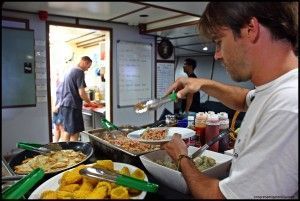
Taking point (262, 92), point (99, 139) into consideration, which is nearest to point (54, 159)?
point (99, 139)

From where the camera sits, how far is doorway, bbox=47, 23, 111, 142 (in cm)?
65

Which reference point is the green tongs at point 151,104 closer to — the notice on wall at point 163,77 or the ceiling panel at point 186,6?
the notice on wall at point 163,77

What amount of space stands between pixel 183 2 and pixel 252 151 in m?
0.33

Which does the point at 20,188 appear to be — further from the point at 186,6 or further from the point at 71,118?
the point at 186,6

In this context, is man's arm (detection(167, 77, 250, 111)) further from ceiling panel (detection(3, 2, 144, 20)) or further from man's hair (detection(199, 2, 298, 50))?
ceiling panel (detection(3, 2, 144, 20))

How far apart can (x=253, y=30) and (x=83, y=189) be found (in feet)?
1.81

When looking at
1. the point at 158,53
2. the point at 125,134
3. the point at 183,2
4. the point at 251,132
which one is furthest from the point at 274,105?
the point at 125,134

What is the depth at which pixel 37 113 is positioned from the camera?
618mm

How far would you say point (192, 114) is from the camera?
1.36 metres

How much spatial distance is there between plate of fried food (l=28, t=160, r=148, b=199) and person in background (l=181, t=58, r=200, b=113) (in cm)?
44

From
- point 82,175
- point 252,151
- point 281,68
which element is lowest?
point 82,175

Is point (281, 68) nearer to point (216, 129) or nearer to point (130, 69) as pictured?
point (130, 69)

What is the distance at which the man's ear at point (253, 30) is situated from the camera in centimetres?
53

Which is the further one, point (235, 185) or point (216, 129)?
point (216, 129)
